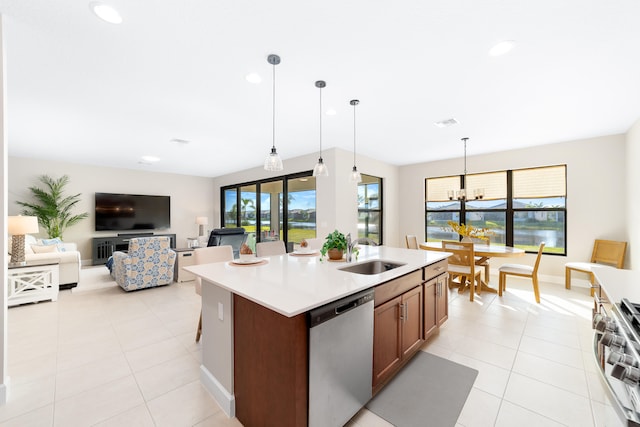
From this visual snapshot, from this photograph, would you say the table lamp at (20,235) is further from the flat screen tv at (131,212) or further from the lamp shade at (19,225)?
the flat screen tv at (131,212)

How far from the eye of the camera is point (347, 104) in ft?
9.87

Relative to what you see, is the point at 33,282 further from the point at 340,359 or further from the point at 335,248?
the point at 340,359

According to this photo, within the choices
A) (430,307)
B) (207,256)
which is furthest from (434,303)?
(207,256)

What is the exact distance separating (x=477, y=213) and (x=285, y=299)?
566cm

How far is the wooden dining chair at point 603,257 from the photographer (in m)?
3.86

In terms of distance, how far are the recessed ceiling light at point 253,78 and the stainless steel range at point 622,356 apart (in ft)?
9.52

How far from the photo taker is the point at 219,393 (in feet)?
5.87

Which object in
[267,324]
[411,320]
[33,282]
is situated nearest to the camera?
[267,324]

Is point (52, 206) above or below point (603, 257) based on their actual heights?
above

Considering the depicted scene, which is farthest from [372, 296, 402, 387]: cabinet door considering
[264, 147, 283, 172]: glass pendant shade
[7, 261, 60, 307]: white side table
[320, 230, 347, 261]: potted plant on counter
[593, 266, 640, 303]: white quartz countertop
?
[7, 261, 60, 307]: white side table

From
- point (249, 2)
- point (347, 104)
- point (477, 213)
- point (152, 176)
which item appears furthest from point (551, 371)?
point (152, 176)

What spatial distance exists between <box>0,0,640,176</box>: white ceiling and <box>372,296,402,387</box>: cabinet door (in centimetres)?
200

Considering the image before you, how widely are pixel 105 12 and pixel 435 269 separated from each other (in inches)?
130

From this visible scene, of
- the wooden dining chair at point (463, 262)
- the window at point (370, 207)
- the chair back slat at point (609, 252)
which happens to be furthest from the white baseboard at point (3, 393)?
the chair back slat at point (609, 252)
